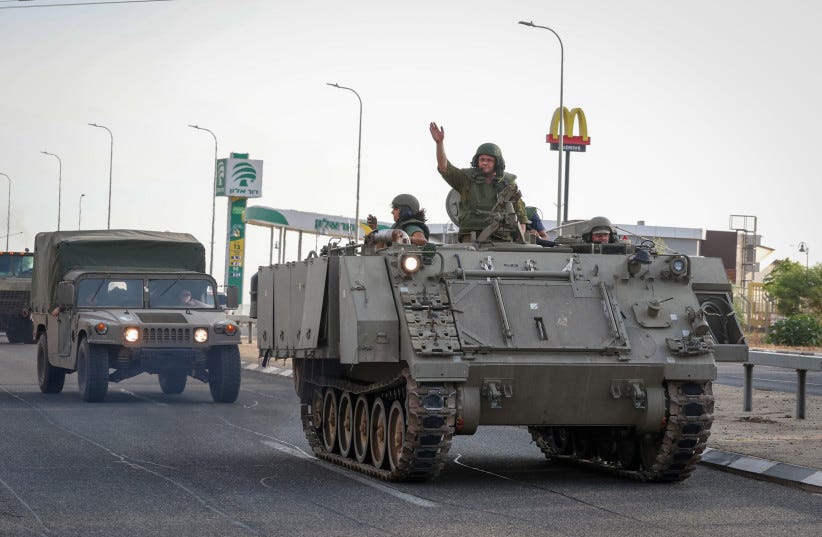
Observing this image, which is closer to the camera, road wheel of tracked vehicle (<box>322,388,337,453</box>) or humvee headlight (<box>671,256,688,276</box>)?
humvee headlight (<box>671,256,688,276</box>)

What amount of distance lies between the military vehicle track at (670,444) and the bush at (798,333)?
36080 mm

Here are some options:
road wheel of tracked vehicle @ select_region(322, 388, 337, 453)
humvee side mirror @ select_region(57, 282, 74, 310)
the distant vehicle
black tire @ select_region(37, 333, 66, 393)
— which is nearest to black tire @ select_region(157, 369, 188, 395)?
black tire @ select_region(37, 333, 66, 393)

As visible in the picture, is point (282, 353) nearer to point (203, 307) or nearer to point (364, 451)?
point (364, 451)

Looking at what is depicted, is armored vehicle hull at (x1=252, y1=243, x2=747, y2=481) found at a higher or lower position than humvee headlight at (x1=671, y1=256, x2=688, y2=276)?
lower

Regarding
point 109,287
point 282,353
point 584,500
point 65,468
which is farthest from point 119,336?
point 584,500

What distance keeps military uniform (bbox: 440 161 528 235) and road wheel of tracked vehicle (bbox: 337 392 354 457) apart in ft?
6.87

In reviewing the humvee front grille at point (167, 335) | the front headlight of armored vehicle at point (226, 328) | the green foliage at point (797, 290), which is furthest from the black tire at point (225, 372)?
the green foliage at point (797, 290)

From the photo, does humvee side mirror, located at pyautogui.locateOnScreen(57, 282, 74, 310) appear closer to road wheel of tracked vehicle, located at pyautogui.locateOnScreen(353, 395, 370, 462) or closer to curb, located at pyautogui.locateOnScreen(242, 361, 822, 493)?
road wheel of tracked vehicle, located at pyautogui.locateOnScreen(353, 395, 370, 462)

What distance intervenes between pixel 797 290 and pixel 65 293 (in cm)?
6240

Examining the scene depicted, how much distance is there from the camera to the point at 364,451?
1370 cm

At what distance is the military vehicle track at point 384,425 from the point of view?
39.0 ft

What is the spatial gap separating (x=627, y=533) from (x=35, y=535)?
3889 mm

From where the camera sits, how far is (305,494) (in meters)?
11.6

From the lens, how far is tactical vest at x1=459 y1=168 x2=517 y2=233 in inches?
575
